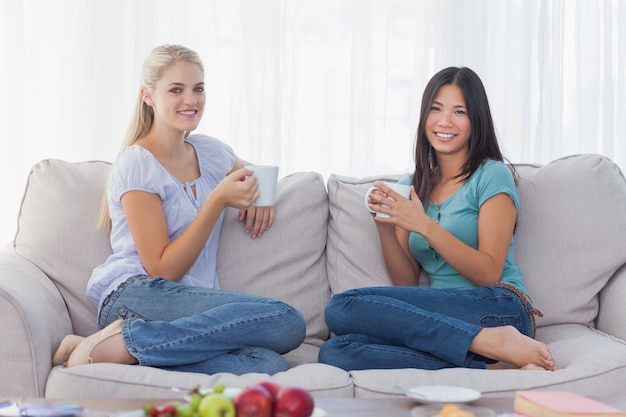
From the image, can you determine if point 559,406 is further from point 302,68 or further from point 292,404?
point 302,68

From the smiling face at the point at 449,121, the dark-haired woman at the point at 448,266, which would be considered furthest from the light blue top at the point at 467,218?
the smiling face at the point at 449,121

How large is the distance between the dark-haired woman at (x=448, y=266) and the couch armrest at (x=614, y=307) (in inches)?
9.8

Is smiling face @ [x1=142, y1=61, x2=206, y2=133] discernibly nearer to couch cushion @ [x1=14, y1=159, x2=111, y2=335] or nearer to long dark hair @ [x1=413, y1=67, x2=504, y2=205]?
couch cushion @ [x1=14, y1=159, x2=111, y2=335]

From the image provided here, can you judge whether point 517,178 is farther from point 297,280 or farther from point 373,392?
point 373,392

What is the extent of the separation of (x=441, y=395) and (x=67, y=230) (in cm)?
131

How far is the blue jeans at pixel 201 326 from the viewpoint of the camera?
198cm

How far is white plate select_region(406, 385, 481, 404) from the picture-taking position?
1456mm

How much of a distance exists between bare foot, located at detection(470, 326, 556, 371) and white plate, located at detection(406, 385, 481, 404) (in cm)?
51

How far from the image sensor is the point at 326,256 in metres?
2.55

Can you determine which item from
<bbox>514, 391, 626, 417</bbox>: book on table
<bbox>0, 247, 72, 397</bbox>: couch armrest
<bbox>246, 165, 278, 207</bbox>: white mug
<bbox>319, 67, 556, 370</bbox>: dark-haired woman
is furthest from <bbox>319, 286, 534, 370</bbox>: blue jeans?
<bbox>0, 247, 72, 397</bbox>: couch armrest

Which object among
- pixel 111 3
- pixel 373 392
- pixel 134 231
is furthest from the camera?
pixel 111 3

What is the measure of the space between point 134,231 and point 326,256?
619 millimetres

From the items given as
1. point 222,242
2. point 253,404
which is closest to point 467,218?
point 222,242

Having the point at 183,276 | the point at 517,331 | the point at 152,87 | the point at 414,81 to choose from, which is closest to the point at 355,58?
the point at 414,81
